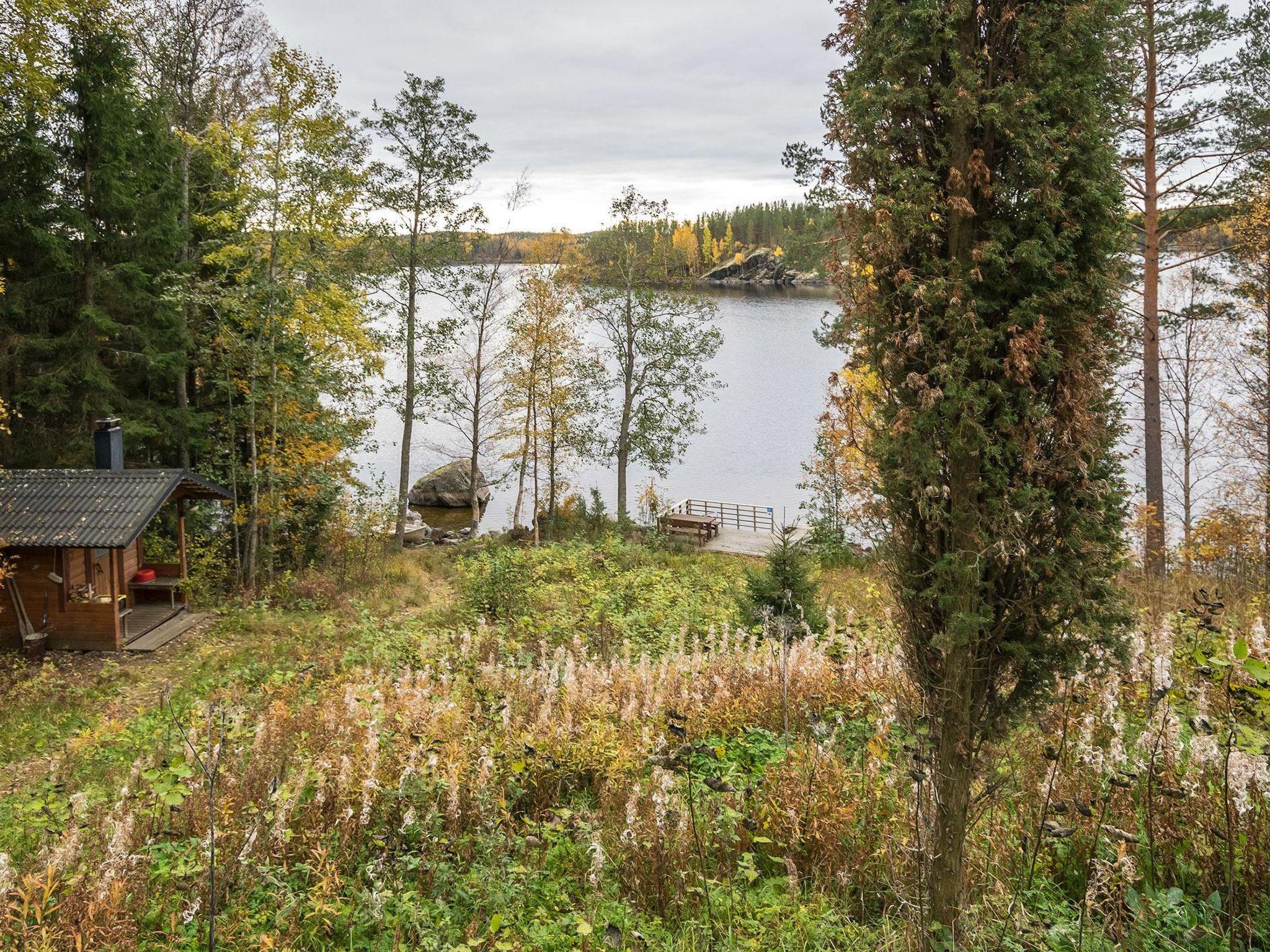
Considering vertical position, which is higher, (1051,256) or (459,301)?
(459,301)

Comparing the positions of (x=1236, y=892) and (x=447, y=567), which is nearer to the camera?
(x=1236, y=892)

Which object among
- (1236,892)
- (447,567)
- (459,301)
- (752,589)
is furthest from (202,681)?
(459,301)

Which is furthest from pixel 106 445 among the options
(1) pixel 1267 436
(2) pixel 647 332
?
(1) pixel 1267 436

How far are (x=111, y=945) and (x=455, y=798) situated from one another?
1605 millimetres

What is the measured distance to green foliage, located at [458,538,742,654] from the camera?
969 centimetres

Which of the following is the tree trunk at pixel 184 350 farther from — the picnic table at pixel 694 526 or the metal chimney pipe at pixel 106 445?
the picnic table at pixel 694 526

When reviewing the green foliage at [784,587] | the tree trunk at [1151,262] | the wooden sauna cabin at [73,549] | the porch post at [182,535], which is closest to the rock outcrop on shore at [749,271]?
the tree trunk at [1151,262]

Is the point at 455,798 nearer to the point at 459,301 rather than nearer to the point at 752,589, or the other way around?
the point at 752,589

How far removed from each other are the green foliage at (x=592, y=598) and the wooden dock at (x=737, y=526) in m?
5.69

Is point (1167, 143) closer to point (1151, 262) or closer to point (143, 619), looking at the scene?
point (1151, 262)

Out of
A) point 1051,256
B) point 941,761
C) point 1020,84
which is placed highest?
point 1020,84

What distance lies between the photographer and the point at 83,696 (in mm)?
9969

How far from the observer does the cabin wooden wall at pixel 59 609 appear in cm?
1198

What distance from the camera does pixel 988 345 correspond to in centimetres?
312
